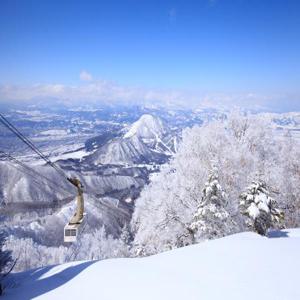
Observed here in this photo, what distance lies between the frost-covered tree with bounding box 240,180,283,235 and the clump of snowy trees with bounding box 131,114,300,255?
121 inches

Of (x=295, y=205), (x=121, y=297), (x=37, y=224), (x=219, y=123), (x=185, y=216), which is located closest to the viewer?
(x=121, y=297)

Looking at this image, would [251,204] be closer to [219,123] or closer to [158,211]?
[158,211]

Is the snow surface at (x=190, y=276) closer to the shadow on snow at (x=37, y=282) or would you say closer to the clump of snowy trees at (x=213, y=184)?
the shadow on snow at (x=37, y=282)

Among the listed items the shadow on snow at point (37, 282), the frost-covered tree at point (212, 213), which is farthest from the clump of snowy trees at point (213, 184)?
the shadow on snow at point (37, 282)

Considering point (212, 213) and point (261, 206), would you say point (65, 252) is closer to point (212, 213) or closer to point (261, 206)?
point (212, 213)

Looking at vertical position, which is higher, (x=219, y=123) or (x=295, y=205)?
(x=219, y=123)

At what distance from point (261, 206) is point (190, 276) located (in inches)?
245

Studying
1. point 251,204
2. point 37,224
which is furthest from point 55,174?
point 251,204

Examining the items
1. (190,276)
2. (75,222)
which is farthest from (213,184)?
(190,276)

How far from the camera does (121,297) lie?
9750 millimetres

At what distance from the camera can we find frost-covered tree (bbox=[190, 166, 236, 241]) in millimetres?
18773

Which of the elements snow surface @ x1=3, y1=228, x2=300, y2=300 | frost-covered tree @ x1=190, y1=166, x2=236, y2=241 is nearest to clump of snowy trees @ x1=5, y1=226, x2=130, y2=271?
frost-covered tree @ x1=190, y1=166, x2=236, y2=241

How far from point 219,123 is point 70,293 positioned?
21345mm

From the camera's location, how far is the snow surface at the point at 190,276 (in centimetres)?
946
